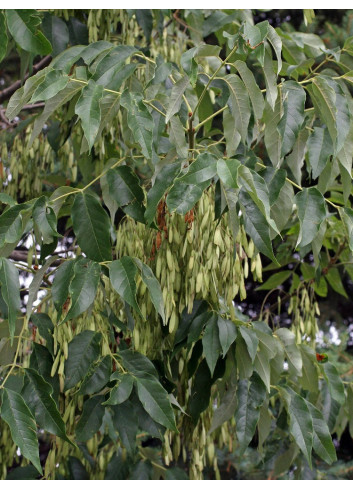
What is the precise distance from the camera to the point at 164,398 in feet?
3.96

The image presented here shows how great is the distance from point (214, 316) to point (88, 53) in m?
0.54

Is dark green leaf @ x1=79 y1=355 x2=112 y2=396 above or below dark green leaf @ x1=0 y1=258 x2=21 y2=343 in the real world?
below

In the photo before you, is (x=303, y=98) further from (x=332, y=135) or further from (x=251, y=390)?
(x=251, y=390)

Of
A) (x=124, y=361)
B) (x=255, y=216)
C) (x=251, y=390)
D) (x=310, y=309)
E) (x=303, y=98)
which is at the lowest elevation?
(x=310, y=309)

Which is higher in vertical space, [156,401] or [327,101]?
[327,101]

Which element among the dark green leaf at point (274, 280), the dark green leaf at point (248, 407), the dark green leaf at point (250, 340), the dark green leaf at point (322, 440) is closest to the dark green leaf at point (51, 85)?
the dark green leaf at point (250, 340)

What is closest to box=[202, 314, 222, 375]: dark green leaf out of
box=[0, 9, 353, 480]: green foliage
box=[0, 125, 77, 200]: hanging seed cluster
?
box=[0, 9, 353, 480]: green foliage

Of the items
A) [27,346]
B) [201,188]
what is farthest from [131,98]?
[27,346]

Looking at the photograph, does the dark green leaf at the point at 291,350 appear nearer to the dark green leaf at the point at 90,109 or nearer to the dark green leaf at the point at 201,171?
the dark green leaf at the point at 201,171

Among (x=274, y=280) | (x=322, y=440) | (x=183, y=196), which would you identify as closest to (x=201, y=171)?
(x=183, y=196)

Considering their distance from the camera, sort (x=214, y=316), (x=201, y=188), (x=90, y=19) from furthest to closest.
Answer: (x=90, y=19) → (x=214, y=316) → (x=201, y=188)

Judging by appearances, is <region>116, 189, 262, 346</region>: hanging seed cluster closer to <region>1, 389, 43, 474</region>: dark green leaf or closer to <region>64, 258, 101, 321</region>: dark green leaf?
<region>64, 258, 101, 321</region>: dark green leaf

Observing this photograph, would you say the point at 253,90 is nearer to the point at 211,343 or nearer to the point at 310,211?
the point at 310,211

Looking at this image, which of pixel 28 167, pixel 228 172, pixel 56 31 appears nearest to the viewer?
pixel 228 172
